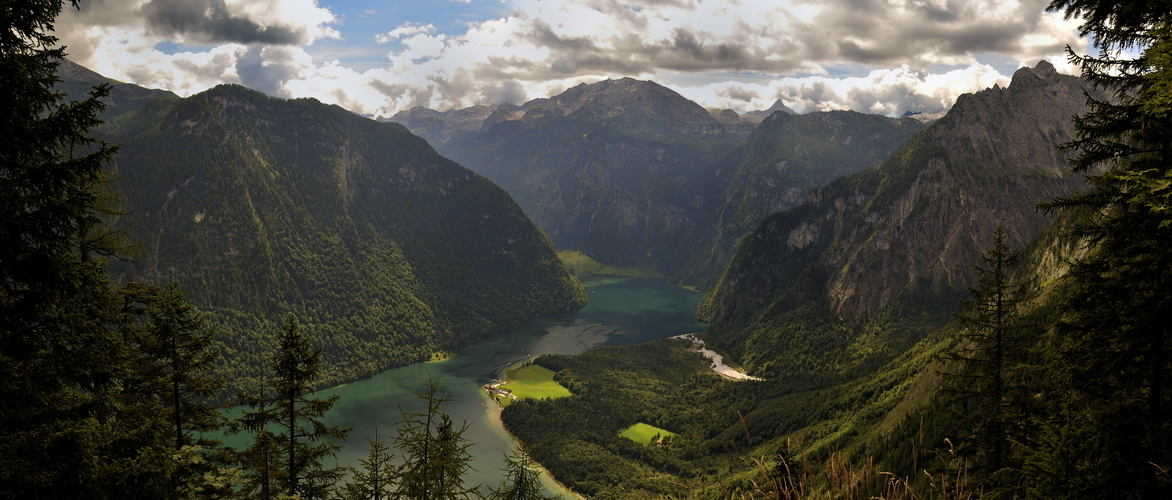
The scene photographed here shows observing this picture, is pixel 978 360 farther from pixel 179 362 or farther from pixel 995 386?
pixel 179 362

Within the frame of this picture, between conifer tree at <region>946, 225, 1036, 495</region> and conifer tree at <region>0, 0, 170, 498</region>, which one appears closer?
conifer tree at <region>0, 0, 170, 498</region>

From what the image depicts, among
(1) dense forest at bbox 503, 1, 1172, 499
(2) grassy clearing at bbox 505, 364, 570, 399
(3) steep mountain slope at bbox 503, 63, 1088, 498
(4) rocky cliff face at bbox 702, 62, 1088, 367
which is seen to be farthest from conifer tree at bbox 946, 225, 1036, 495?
(4) rocky cliff face at bbox 702, 62, 1088, 367

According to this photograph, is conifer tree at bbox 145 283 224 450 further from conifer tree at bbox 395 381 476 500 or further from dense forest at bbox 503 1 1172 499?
dense forest at bbox 503 1 1172 499

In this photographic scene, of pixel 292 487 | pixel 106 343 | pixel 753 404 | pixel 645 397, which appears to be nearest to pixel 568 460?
pixel 645 397

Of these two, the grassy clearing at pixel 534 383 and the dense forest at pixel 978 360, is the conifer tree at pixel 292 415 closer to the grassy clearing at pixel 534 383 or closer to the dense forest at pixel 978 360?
the dense forest at pixel 978 360

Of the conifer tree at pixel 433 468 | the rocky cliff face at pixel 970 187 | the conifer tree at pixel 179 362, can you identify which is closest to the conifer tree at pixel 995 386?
the conifer tree at pixel 433 468

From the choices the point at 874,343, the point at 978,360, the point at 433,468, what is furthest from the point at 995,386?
the point at 874,343
